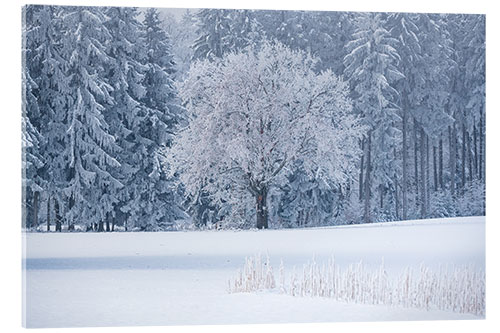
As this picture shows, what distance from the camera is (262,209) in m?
12.8

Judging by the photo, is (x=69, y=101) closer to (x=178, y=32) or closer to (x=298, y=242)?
(x=178, y=32)

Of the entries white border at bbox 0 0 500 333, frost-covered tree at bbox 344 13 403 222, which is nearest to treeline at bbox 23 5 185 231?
white border at bbox 0 0 500 333

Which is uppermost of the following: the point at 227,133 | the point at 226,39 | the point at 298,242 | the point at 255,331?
the point at 226,39

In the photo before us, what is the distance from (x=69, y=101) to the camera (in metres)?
12.2

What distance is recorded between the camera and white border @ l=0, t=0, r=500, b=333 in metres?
11.4

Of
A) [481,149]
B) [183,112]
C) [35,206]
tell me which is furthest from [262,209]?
[481,149]

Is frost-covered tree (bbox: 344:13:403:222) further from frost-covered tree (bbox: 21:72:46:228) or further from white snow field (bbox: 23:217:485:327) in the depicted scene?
frost-covered tree (bbox: 21:72:46:228)

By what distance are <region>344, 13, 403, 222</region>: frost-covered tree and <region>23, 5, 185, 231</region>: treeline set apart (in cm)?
227

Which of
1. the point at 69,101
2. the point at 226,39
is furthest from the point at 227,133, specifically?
the point at 69,101

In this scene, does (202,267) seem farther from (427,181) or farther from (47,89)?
(427,181)

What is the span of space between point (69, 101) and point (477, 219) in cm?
523

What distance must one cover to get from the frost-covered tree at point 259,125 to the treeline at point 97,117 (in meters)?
0.39

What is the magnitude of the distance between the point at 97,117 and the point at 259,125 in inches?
79.5
